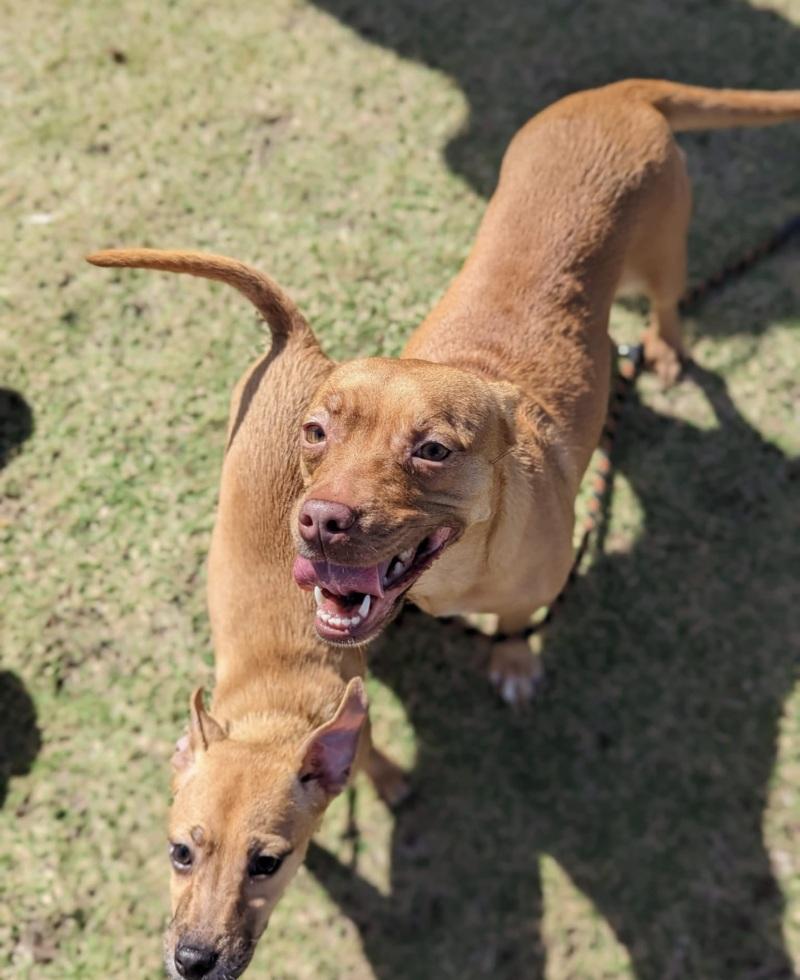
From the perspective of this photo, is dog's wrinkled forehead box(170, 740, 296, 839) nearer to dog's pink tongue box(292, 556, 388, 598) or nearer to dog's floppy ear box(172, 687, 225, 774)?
dog's floppy ear box(172, 687, 225, 774)

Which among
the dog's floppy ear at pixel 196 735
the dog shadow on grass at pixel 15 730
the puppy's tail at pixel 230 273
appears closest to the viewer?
the dog's floppy ear at pixel 196 735

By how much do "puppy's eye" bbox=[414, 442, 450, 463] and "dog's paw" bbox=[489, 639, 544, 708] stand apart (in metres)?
1.86

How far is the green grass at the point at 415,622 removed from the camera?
4.16 meters

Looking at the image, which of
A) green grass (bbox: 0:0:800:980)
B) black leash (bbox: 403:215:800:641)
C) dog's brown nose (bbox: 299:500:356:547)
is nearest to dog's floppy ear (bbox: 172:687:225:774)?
dog's brown nose (bbox: 299:500:356:547)

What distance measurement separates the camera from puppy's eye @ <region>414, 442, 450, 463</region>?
9.41ft

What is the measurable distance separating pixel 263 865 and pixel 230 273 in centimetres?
238

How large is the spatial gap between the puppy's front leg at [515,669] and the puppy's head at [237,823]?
134cm

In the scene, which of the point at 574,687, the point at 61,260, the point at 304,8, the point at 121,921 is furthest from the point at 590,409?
the point at 304,8

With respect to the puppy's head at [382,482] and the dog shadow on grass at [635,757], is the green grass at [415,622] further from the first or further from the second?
the puppy's head at [382,482]

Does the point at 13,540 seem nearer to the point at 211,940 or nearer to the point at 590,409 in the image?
the point at 211,940

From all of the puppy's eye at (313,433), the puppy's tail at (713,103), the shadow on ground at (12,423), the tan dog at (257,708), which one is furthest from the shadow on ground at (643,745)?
the shadow on ground at (12,423)

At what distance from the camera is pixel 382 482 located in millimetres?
2783

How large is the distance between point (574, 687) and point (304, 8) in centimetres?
542

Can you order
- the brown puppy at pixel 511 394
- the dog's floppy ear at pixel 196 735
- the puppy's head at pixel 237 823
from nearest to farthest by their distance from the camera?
the brown puppy at pixel 511 394 → the puppy's head at pixel 237 823 → the dog's floppy ear at pixel 196 735
